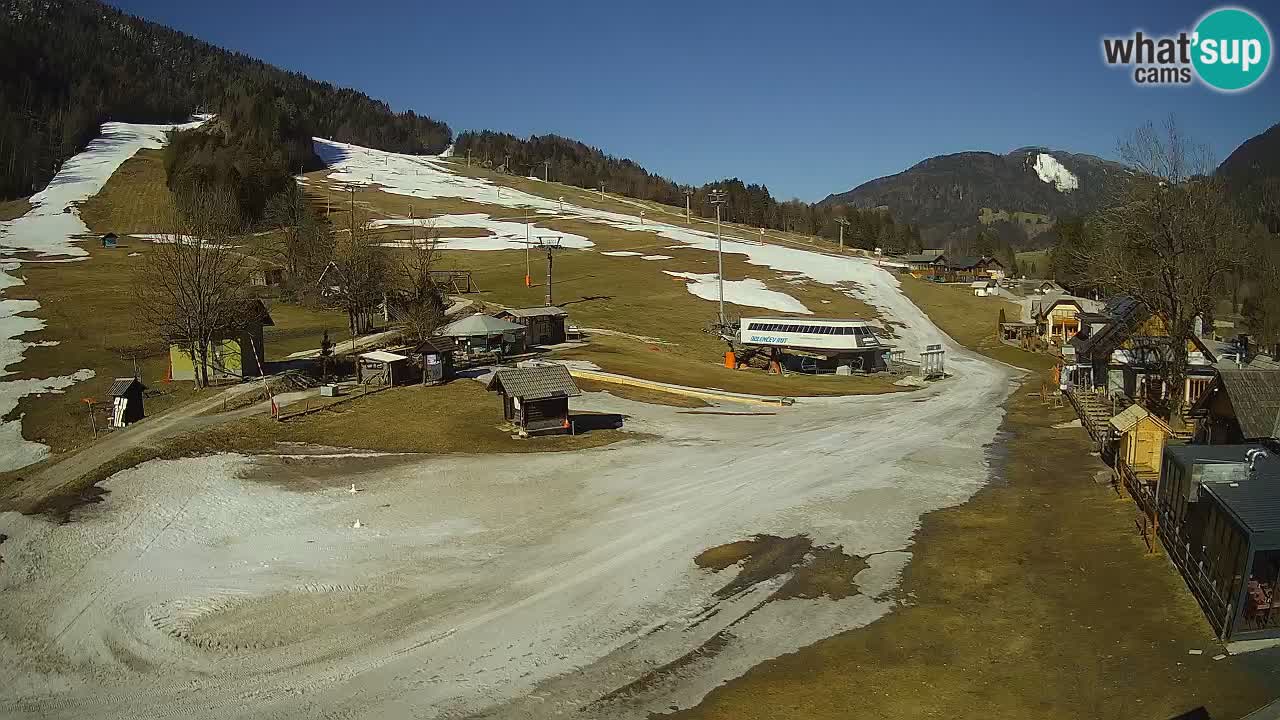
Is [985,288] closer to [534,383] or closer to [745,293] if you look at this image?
[745,293]

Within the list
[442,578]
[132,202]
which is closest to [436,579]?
[442,578]

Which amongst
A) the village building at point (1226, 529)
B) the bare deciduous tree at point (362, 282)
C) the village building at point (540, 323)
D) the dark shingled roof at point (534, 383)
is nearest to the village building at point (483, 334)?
the village building at point (540, 323)

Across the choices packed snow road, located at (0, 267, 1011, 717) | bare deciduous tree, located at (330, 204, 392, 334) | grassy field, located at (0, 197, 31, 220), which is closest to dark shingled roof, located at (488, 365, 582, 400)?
packed snow road, located at (0, 267, 1011, 717)

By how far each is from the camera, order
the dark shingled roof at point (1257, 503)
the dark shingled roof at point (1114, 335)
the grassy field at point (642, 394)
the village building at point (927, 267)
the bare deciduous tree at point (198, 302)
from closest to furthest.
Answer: the dark shingled roof at point (1257, 503) < the bare deciduous tree at point (198, 302) < the grassy field at point (642, 394) < the dark shingled roof at point (1114, 335) < the village building at point (927, 267)

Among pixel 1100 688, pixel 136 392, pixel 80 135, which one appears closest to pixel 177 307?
pixel 136 392

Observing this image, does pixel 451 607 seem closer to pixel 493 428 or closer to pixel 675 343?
pixel 493 428

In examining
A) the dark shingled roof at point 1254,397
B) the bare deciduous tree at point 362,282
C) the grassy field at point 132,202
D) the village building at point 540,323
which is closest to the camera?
the dark shingled roof at point 1254,397

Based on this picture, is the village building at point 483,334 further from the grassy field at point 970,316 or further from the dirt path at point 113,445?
the grassy field at point 970,316
